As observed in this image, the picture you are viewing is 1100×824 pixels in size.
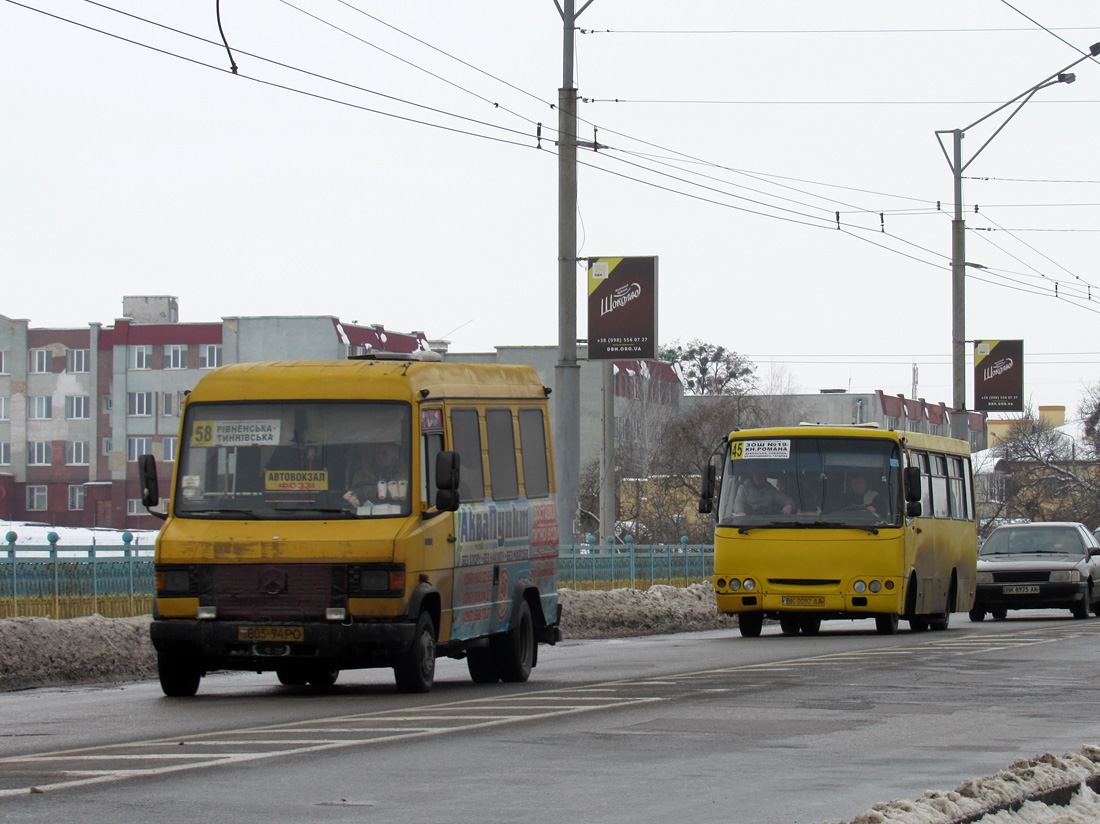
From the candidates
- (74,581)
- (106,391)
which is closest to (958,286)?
(74,581)

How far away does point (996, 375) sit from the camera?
47.1 m

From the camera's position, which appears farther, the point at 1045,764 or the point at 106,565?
the point at 106,565

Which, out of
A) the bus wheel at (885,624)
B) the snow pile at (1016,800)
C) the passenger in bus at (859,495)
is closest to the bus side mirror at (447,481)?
the snow pile at (1016,800)

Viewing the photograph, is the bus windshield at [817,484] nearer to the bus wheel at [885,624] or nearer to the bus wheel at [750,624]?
the bus wheel at [750,624]

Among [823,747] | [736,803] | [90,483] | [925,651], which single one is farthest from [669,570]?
[90,483]

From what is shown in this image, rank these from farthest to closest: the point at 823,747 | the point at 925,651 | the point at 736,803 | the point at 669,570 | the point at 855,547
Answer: the point at 669,570, the point at 855,547, the point at 925,651, the point at 823,747, the point at 736,803

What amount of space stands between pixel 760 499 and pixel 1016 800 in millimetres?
16595

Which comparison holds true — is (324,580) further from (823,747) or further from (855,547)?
(855,547)

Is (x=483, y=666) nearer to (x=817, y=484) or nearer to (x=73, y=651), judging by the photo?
(x=73, y=651)

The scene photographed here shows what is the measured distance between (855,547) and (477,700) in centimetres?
1130

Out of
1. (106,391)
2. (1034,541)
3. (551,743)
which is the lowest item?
(551,743)

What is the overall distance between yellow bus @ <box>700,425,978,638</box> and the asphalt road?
19.9 feet

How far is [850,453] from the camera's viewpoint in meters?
23.8

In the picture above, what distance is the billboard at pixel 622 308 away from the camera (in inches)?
1056
